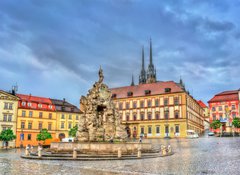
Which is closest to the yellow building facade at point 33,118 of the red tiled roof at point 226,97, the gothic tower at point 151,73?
the red tiled roof at point 226,97

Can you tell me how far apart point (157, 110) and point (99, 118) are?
157 feet

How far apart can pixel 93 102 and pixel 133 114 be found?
51.2m

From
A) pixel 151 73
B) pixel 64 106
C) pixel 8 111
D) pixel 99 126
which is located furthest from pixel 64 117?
pixel 151 73

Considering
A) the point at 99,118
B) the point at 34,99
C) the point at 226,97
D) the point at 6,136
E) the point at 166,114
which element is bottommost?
the point at 6,136

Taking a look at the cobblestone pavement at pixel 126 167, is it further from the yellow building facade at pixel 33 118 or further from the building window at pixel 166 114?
the building window at pixel 166 114

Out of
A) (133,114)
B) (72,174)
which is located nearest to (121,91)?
(133,114)

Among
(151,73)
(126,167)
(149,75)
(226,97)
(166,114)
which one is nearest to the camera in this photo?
(126,167)

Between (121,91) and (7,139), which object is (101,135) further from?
(121,91)

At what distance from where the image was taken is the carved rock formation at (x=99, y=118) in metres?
29.2

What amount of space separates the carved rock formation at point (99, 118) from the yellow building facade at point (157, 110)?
44.5 meters

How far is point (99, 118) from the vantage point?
3036cm

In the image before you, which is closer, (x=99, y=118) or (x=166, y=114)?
(x=99, y=118)

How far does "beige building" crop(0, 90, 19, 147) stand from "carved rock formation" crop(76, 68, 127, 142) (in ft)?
128

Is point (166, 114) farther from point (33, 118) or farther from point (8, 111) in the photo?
point (8, 111)
